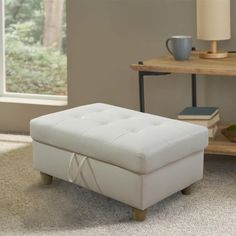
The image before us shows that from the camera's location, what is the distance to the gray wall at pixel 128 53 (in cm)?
364

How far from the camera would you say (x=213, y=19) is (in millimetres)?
3293

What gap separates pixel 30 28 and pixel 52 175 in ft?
4.68

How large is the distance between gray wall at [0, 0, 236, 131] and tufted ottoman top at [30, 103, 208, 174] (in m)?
0.74

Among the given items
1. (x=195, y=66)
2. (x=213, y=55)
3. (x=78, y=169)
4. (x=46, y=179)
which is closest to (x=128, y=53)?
(x=213, y=55)

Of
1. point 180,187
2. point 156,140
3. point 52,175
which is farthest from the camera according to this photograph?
point 52,175

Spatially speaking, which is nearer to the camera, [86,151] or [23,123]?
[86,151]

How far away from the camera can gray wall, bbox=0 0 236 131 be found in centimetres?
364

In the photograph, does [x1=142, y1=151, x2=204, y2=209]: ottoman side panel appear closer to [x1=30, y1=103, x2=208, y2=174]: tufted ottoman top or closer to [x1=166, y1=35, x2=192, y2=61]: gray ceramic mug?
[x1=30, y1=103, x2=208, y2=174]: tufted ottoman top

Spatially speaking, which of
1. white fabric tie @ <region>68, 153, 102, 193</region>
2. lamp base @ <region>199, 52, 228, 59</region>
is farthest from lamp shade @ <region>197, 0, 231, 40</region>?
white fabric tie @ <region>68, 153, 102, 193</region>

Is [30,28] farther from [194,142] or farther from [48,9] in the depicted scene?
[194,142]

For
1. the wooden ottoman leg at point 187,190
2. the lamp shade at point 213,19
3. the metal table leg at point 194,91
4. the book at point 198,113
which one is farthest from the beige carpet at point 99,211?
the lamp shade at point 213,19

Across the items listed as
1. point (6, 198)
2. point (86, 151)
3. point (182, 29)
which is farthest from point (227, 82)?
point (6, 198)

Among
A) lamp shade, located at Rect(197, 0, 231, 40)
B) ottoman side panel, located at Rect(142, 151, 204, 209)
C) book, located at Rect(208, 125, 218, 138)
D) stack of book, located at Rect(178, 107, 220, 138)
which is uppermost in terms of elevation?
lamp shade, located at Rect(197, 0, 231, 40)

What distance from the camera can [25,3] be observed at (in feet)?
13.4
